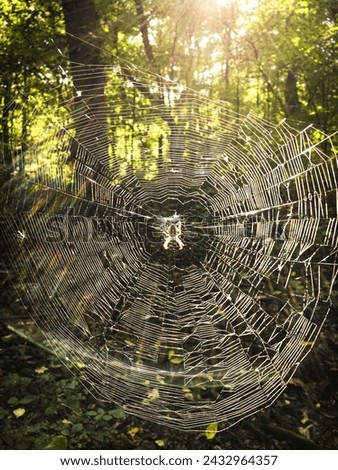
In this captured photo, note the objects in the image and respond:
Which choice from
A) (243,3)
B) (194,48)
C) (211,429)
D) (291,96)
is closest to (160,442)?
(211,429)

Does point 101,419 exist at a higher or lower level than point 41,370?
lower

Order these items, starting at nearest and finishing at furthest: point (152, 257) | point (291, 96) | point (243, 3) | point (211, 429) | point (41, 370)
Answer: point (211, 429)
point (41, 370)
point (152, 257)
point (291, 96)
point (243, 3)

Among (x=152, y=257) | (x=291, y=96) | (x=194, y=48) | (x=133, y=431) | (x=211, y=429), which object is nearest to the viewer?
(x=211, y=429)

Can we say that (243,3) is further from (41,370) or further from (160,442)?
(160,442)

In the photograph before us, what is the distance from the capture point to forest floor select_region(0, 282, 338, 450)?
370 cm

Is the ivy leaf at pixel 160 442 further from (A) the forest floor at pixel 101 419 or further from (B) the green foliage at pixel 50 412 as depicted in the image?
(B) the green foliage at pixel 50 412

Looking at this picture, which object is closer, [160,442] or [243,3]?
[160,442]

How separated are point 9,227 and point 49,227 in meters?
0.32

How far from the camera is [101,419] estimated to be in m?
3.92

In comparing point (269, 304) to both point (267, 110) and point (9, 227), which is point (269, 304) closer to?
point (9, 227)

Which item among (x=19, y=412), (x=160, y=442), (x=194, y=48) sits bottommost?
(x=160, y=442)
